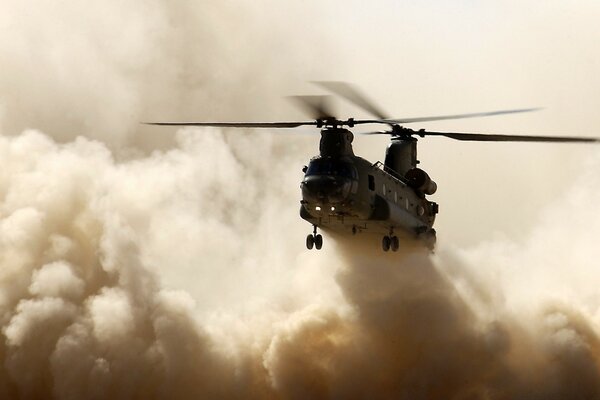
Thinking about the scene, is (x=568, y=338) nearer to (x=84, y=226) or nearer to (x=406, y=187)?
(x=406, y=187)

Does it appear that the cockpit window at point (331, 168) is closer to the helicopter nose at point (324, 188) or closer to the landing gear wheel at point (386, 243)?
the helicopter nose at point (324, 188)

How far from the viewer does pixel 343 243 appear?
70250mm

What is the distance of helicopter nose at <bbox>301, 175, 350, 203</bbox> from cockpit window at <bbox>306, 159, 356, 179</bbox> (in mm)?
275

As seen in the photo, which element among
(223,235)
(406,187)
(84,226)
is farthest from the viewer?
(223,235)

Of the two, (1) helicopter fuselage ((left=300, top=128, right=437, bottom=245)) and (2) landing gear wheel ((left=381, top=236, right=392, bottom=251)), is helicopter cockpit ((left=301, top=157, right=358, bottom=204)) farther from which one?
(2) landing gear wheel ((left=381, top=236, right=392, bottom=251))

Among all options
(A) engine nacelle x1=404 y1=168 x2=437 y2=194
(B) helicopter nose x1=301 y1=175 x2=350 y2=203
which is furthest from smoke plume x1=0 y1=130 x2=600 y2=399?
(B) helicopter nose x1=301 y1=175 x2=350 y2=203

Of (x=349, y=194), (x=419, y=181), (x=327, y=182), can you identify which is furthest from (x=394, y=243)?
(x=327, y=182)

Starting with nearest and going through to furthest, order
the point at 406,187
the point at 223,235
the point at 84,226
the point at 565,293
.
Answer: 1. the point at 406,187
2. the point at 84,226
3. the point at 565,293
4. the point at 223,235

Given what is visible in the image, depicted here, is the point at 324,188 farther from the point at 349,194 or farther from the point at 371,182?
the point at 371,182

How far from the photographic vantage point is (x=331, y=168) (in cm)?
5959

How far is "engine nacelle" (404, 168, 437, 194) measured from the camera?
6750 cm

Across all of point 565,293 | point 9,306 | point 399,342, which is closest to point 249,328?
point 399,342

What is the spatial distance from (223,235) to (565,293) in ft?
66.2

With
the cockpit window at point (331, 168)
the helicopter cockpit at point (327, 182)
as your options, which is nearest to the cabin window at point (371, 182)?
the cockpit window at point (331, 168)
